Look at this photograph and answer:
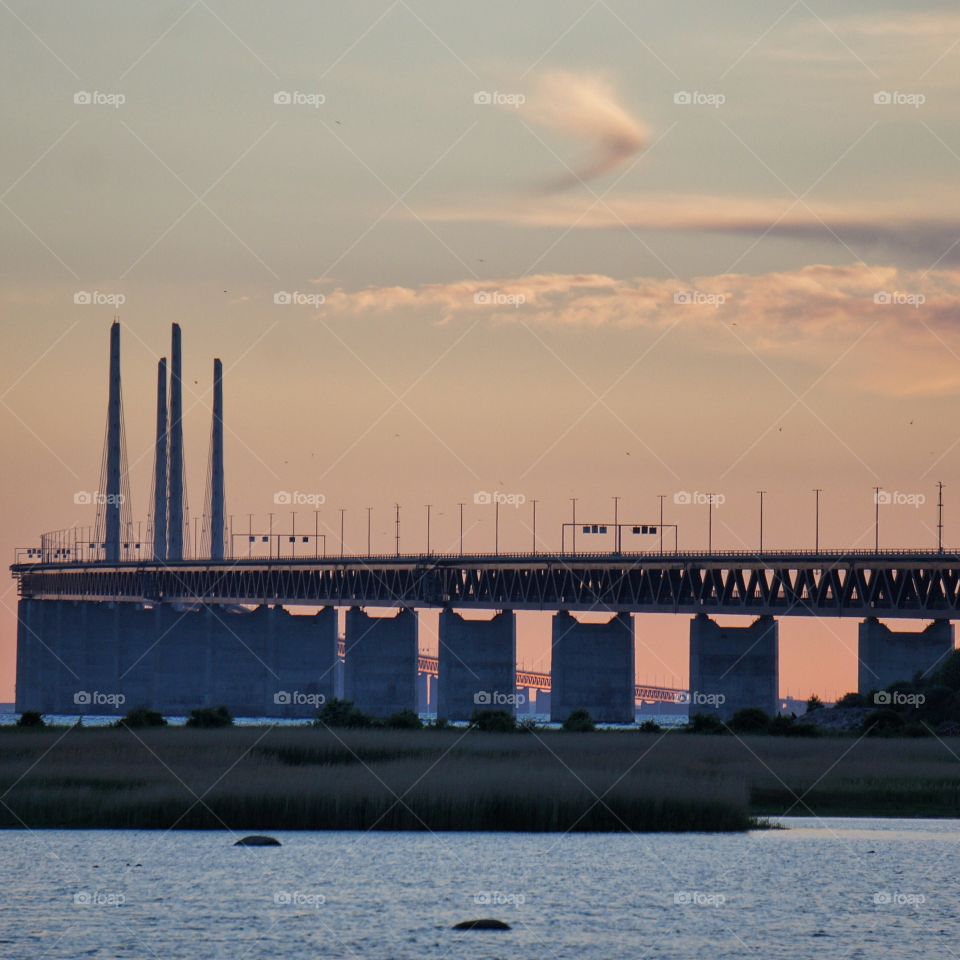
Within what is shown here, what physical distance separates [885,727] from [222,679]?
104204mm

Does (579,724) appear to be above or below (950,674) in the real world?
below

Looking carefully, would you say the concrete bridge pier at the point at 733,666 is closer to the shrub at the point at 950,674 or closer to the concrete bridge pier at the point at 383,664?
the shrub at the point at 950,674

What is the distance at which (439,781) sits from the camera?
201 feet

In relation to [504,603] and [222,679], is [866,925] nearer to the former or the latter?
[504,603]

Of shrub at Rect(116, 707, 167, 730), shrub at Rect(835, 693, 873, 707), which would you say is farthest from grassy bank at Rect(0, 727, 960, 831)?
shrub at Rect(835, 693, 873, 707)

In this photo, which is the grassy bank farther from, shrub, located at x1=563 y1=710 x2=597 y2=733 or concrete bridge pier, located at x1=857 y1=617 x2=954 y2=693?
concrete bridge pier, located at x1=857 y1=617 x2=954 y2=693

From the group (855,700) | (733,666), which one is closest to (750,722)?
(855,700)

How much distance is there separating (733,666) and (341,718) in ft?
151

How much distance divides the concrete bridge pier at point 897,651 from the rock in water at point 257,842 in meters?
78.7

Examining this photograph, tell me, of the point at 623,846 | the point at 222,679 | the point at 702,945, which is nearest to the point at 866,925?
the point at 702,945

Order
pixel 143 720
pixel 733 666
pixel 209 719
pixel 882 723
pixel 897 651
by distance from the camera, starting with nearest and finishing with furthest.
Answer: pixel 143 720 → pixel 209 719 → pixel 882 723 → pixel 897 651 → pixel 733 666

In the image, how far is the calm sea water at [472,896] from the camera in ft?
133

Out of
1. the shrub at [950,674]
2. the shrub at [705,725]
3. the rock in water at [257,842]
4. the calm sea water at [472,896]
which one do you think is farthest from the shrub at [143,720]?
the shrub at [950,674]

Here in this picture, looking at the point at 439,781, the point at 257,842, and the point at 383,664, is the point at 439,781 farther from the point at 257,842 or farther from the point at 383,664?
the point at 383,664
